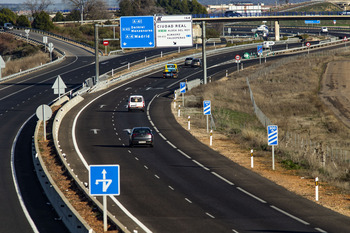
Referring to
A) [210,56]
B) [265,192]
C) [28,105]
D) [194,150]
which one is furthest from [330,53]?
[265,192]

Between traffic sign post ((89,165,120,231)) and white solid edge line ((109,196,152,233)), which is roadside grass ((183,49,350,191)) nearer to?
white solid edge line ((109,196,152,233))

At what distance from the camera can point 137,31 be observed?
230 feet

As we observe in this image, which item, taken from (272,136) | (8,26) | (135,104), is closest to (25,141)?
(272,136)

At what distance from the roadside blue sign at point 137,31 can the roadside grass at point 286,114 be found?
7488 mm

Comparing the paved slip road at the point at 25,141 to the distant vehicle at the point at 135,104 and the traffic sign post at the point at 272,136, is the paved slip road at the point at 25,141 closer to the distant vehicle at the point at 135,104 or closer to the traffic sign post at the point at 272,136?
the distant vehicle at the point at 135,104

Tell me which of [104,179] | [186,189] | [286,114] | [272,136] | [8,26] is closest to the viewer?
[104,179]

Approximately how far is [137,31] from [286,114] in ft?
56.8

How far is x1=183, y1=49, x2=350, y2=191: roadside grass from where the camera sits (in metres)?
37.8

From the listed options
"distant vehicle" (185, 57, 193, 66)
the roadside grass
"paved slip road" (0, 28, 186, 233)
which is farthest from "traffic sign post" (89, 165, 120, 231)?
"distant vehicle" (185, 57, 193, 66)

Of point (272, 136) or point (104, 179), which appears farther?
point (272, 136)

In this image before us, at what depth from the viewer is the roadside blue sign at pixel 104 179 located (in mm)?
19391

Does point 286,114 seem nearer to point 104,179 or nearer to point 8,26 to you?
point 104,179

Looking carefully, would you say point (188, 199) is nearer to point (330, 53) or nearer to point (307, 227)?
point (307, 227)

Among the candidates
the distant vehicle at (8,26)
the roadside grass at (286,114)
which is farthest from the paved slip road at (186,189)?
the distant vehicle at (8,26)
